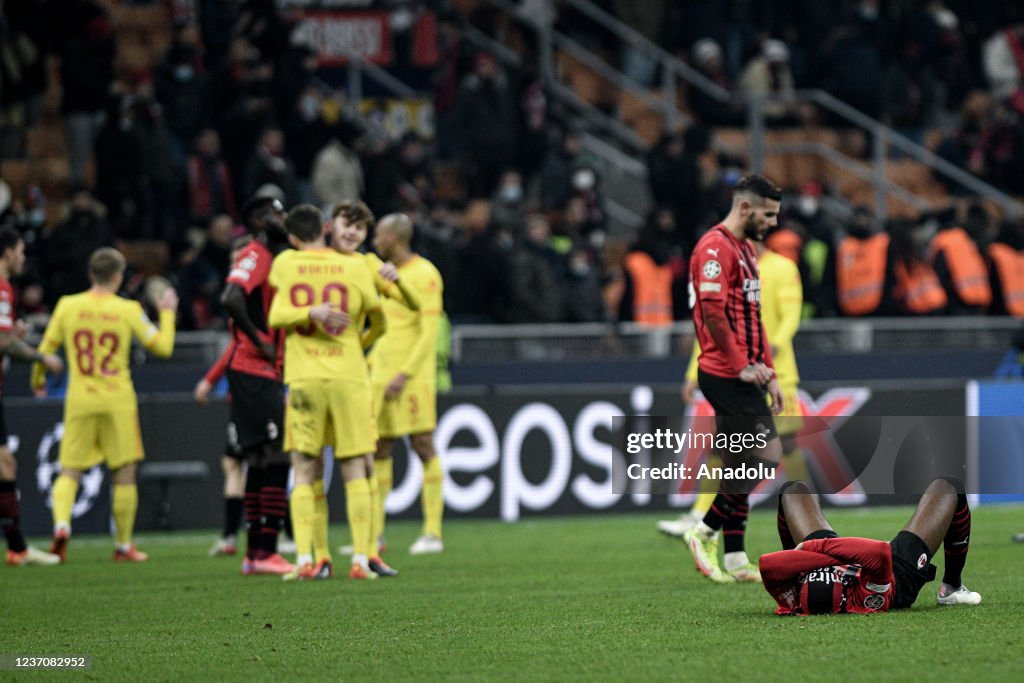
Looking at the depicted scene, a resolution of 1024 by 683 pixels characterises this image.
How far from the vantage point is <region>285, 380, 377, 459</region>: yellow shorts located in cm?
1025

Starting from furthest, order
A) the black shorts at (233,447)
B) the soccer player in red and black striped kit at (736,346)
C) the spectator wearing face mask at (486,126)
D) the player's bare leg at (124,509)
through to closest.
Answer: the spectator wearing face mask at (486,126) < the player's bare leg at (124,509) < the black shorts at (233,447) < the soccer player in red and black striped kit at (736,346)

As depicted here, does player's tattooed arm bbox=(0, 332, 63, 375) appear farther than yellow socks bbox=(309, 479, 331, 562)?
Yes

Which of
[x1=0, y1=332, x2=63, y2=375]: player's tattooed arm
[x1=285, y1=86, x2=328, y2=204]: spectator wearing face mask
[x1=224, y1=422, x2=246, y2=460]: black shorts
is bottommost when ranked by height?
[x1=224, y1=422, x2=246, y2=460]: black shorts

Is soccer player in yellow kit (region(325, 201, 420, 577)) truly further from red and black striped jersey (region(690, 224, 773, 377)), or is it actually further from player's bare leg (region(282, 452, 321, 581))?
red and black striped jersey (region(690, 224, 773, 377))

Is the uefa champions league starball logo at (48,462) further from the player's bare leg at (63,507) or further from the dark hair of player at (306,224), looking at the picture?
the dark hair of player at (306,224)

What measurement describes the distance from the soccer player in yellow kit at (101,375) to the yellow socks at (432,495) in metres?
2.05

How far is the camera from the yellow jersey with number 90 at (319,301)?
10.2 meters

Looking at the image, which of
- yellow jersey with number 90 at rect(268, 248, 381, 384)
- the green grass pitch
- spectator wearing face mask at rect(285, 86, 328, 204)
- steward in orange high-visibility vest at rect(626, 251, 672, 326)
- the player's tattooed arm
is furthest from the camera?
spectator wearing face mask at rect(285, 86, 328, 204)

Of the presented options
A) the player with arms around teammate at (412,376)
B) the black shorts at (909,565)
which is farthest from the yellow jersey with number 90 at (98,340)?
the black shorts at (909,565)

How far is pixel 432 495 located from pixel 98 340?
2609 mm

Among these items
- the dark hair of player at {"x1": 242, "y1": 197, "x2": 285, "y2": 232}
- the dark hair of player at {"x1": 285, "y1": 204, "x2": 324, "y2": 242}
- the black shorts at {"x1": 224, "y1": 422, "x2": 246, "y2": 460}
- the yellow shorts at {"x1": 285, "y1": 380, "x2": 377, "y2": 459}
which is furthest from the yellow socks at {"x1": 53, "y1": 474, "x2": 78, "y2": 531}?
the dark hair of player at {"x1": 285, "y1": 204, "x2": 324, "y2": 242}

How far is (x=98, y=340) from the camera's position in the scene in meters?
12.3

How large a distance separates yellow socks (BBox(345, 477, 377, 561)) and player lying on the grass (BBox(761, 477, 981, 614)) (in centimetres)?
327

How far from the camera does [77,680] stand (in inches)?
258
